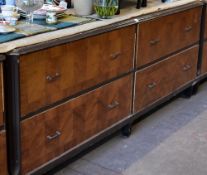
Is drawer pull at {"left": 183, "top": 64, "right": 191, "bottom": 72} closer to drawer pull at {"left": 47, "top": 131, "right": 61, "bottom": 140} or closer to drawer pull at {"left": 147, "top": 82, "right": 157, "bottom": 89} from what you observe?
drawer pull at {"left": 147, "top": 82, "right": 157, "bottom": 89}

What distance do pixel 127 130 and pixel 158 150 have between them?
232 millimetres

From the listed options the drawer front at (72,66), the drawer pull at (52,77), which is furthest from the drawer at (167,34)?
the drawer pull at (52,77)

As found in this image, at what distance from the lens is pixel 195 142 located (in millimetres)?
2795

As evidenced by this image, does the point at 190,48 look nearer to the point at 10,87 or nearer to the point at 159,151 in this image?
the point at 159,151

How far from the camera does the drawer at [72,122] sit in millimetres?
2057

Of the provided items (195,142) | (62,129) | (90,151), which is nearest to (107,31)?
(62,129)

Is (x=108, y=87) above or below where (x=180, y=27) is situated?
below

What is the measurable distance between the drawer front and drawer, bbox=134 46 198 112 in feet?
0.73

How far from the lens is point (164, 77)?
9.86ft

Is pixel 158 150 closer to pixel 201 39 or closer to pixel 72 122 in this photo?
pixel 72 122

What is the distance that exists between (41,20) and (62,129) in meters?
0.56

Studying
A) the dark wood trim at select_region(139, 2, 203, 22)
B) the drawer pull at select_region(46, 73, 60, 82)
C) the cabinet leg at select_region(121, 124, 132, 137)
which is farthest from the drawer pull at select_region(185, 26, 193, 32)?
the drawer pull at select_region(46, 73, 60, 82)

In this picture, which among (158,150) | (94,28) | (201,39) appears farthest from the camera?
(201,39)

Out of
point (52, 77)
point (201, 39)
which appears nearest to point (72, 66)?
point (52, 77)
